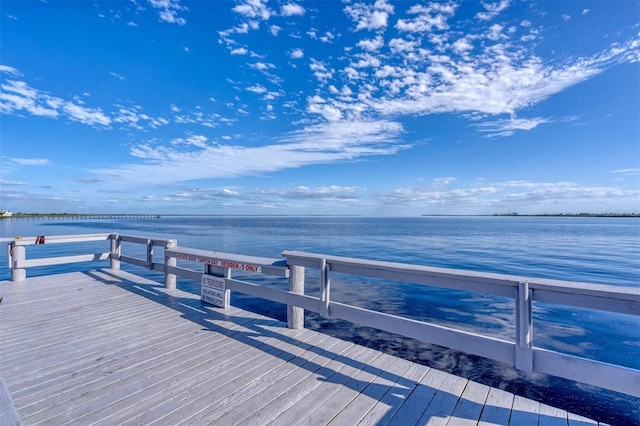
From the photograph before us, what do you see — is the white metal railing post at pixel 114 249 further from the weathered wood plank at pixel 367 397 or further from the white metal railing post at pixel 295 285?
the weathered wood plank at pixel 367 397

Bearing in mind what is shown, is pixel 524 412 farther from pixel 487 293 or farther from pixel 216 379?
pixel 216 379

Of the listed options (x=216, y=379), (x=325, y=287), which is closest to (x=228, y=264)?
(x=325, y=287)

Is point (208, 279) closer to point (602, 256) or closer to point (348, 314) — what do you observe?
point (348, 314)

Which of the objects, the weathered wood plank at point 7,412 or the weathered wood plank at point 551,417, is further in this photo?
the weathered wood plank at point 551,417

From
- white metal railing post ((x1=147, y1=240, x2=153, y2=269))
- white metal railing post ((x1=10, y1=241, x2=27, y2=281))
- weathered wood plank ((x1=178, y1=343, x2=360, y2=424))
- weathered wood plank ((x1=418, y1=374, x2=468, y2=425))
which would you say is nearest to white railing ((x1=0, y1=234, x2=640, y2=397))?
weathered wood plank ((x1=418, y1=374, x2=468, y2=425))

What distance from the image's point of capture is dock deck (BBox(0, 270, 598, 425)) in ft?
8.62

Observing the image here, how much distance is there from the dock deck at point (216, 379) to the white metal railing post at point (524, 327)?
42 centimetres

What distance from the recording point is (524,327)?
2738mm

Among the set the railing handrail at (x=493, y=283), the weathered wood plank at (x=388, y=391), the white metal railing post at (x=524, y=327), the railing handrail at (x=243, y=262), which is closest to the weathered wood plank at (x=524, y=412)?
the white metal railing post at (x=524, y=327)

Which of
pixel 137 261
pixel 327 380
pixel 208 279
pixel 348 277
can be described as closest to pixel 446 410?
pixel 327 380

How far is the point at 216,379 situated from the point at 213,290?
2.61 meters

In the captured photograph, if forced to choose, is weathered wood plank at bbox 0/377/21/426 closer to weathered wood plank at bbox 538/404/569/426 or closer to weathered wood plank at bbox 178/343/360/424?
weathered wood plank at bbox 178/343/360/424

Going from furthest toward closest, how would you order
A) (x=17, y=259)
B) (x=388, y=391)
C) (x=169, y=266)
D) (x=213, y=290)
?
(x=17, y=259) < (x=169, y=266) < (x=213, y=290) < (x=388, y=391)

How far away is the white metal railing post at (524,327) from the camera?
106 inches
